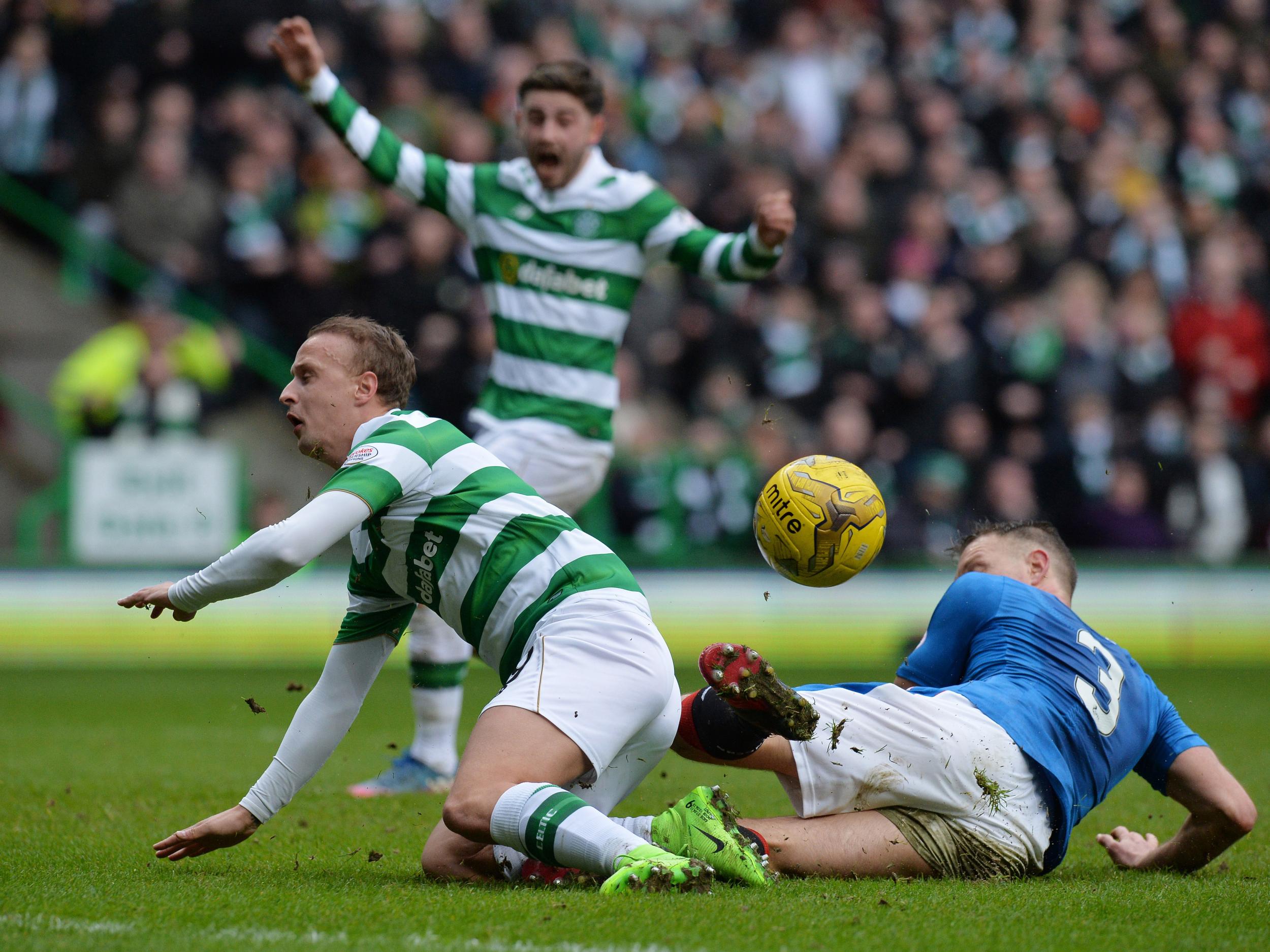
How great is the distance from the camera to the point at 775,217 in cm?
617

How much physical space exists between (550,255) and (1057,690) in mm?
3164

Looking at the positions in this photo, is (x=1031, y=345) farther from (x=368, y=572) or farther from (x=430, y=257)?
(x=368, y=572)

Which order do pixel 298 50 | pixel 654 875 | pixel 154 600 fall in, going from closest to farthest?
pixel 654 875, pixel 154 600, pixel 298 50

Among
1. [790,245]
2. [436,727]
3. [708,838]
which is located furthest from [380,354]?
[790,245]

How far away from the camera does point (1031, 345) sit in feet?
42.4

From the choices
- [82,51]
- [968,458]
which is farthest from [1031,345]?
[82,51]

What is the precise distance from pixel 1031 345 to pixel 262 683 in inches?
275

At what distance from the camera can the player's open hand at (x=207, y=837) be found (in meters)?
4.16

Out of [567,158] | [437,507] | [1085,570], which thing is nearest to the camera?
[437,507]

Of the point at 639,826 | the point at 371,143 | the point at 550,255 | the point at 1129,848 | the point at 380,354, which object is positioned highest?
the point at 371,143

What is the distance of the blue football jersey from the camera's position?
4293 mm

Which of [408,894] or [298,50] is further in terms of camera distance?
[298,50]

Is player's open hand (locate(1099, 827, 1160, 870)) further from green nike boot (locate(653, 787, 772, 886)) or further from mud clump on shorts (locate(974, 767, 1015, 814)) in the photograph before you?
green nike boot (locate(653, 787, 772, 886))

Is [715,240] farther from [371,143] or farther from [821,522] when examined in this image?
[821,522]
